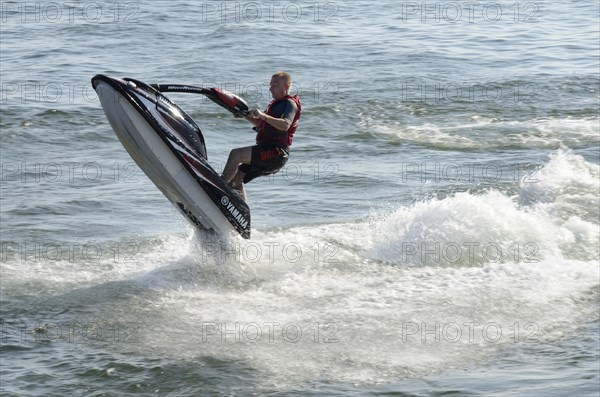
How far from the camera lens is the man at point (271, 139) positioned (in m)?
10.3

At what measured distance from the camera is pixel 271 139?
10.5 m

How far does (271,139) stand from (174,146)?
0.93 meters

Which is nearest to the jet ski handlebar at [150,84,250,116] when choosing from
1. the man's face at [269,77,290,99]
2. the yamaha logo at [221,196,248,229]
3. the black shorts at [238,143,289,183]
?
the man's face at [269,77,290,99]

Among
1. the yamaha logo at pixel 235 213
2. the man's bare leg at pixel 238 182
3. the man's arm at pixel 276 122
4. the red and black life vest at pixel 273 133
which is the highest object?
the man's arm at pixel 276 122

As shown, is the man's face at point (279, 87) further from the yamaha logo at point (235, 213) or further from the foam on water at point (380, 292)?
the foam on water at point (380, 292)

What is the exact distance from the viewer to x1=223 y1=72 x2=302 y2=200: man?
10.3 m

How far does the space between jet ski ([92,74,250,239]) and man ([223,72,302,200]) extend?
0.22 m

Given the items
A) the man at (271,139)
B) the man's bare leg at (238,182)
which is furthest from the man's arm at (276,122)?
the man's bare leg at (238,182)

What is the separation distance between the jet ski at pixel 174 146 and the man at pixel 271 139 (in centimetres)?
22

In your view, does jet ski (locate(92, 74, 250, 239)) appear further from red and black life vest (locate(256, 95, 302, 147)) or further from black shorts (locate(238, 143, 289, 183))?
red and black life vest (locate(256, 95, 302, 147))

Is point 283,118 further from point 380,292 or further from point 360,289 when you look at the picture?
point 380,292

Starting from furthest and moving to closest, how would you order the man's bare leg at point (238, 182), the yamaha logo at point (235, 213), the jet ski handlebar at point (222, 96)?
the man's bare leg at point (238, 182), the yamaha logo at point (235, 213), the jet ski handlebar at point (222, 96)

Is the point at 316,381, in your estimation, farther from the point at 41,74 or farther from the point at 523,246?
the point at 41,74

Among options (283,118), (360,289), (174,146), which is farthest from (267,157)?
(360,289)
